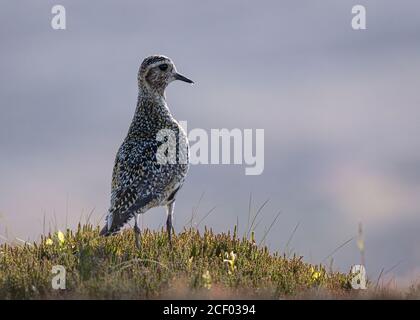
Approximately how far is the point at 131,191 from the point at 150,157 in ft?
2.50

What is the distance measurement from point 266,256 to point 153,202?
2.48 m

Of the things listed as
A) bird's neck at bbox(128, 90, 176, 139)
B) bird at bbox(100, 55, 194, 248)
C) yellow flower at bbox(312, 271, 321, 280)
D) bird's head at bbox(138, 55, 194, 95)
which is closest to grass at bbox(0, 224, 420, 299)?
yellow flower at bbox(312, 271, 321, 280)

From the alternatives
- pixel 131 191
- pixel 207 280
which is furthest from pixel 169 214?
pixel 207 280

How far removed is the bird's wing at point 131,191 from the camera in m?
12.5

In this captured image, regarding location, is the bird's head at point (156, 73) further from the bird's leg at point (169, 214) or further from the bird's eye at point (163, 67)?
the bird's leg at point (169, 214)

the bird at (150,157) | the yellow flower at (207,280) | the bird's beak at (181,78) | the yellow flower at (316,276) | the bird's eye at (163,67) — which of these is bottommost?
the yellow flower at (316,276)

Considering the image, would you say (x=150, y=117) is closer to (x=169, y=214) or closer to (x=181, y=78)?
(x=181, y=78)

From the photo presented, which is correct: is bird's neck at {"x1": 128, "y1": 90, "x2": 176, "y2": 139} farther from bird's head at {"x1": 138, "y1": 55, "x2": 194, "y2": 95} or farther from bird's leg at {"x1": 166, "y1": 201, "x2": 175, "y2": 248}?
bird's leg at {"x1": 166, "y1": 201, "x2": 175, "y2": 248}

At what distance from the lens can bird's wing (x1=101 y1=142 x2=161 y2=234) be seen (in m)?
12.5

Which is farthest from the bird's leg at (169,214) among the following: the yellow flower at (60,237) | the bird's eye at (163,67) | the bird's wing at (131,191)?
the bird's eye at (163,67)

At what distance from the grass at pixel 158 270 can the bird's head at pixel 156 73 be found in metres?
2.80

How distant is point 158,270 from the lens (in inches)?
458

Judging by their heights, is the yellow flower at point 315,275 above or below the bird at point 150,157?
below
